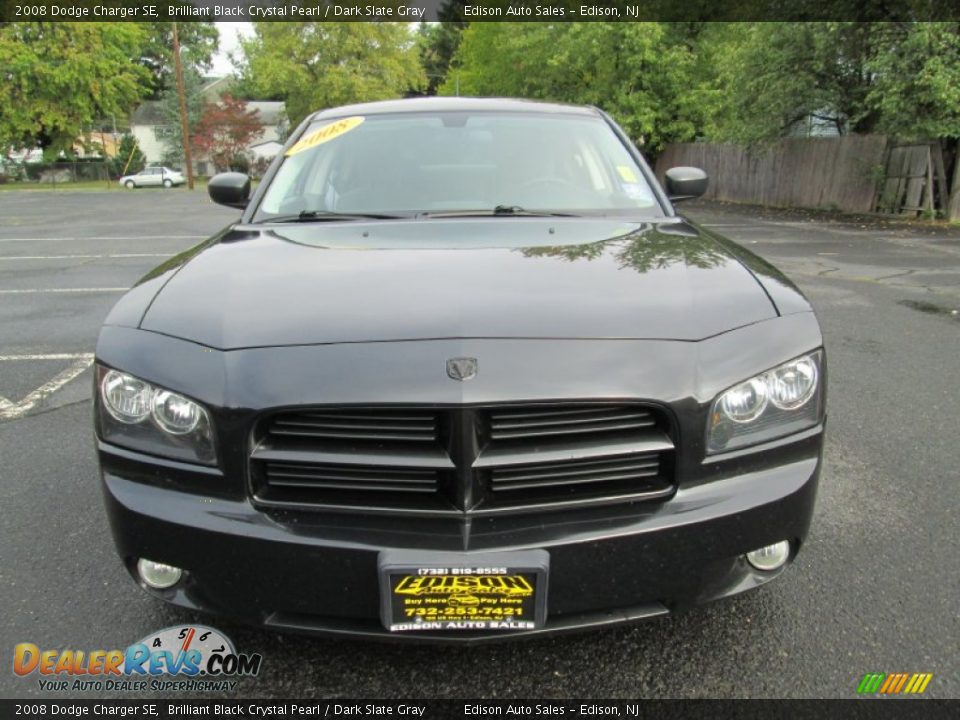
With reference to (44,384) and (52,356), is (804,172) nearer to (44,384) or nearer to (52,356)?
(52,356)

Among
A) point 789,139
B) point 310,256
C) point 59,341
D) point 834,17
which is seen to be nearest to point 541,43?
point 789,139

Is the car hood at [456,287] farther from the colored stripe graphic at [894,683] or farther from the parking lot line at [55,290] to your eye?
the parking lot line at [55,290]

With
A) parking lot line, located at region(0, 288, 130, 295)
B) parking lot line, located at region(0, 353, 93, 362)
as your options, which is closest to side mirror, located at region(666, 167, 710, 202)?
parking lot line, located at region(0, 353, 93, 362)

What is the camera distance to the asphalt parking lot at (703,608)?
6.35 ft

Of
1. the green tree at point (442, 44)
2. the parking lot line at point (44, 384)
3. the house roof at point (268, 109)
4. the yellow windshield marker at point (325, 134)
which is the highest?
the green tree at point (442, 44)

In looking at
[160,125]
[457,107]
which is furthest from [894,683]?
[160,125]

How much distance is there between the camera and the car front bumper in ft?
5.34

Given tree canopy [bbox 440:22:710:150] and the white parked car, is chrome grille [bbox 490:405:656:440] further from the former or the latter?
the white parked car

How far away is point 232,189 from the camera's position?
3.29 metres

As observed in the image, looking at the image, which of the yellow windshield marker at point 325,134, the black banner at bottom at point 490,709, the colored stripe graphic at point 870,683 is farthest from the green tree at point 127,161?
the colored stripe graphic at point 870,683

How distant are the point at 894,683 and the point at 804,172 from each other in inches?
770

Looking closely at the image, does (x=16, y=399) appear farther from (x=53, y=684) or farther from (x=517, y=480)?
(x=517, y=480)

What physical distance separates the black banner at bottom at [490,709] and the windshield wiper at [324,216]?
5.43 feet

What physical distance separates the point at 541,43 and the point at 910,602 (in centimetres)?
2664
